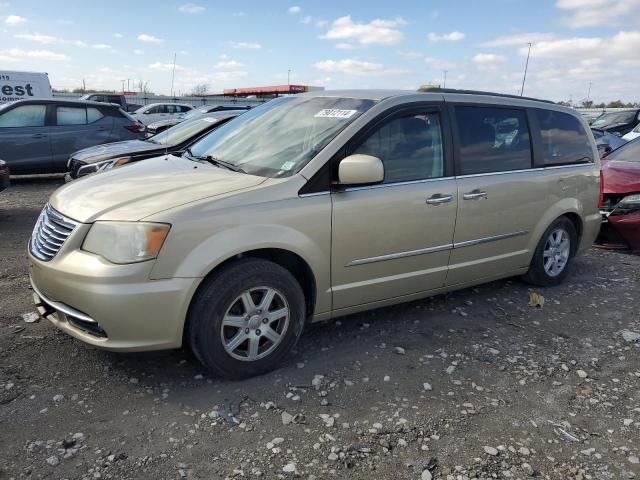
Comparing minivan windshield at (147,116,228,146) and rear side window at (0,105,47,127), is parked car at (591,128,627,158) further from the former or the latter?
rear side window at (0,105,47,127)

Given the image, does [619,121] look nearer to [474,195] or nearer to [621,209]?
[621,209]

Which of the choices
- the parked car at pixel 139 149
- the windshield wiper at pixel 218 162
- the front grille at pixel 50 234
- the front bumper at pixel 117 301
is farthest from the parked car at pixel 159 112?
the front bumper at pixel 117 301

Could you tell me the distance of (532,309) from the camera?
181 inches

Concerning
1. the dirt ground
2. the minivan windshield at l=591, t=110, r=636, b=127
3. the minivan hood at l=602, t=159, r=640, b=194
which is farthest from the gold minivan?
the minivan windshield at l=591, t=110, r=636, b=127

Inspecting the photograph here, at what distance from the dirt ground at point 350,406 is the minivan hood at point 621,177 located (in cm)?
282

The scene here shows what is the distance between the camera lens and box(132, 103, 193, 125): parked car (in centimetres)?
2247

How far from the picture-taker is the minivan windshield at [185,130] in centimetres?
767

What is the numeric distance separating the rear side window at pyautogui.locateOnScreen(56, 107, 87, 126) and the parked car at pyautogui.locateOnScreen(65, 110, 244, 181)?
9.61ft

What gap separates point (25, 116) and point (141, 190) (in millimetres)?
8153

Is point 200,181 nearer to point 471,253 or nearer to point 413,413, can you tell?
point 413,413

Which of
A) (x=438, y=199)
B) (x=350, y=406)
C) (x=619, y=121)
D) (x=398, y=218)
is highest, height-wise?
(x=619, y=121)

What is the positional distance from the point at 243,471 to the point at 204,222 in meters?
1.30

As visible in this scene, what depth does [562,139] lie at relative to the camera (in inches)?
193

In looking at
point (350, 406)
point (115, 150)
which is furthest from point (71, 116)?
point (350, 406)
